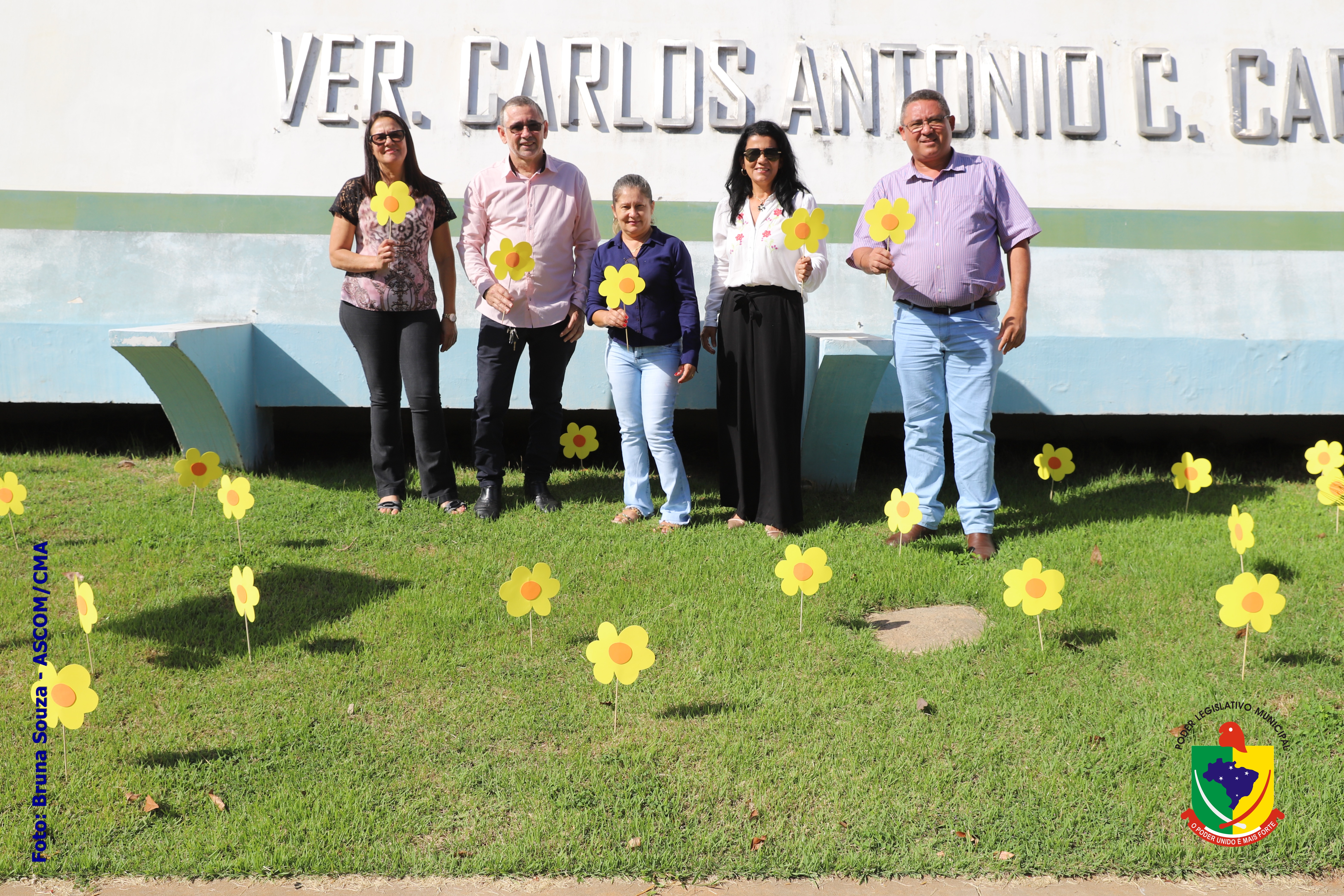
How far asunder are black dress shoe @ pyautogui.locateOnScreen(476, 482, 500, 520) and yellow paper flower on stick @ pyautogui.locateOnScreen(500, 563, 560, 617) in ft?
4.61

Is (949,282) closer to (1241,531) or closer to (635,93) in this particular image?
(1241,531)

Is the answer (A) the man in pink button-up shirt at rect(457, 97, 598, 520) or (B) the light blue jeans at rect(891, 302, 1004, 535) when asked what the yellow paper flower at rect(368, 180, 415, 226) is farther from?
(B) the light blue jeans at rect(891, 302, 1004, 535)

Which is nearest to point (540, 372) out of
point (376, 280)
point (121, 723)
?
point (376, 280)

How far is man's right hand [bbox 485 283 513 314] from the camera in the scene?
4.88 m

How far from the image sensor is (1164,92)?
6.59m

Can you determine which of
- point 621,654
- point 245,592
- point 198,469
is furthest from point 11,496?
point 621,654

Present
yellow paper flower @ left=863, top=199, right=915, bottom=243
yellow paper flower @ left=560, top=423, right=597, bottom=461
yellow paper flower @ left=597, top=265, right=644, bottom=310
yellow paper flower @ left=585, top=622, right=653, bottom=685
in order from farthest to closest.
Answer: yellow paper flower @ left=560, top=423, right=597, bottom=461 < yellow paper flower @ left=597, top=265, right=644, bottom=310 < yellow paper flower @ left=863, top=199, right=915, bottom=243 < yellow paper flower @ left=585, top=622, right=653, bottom=685

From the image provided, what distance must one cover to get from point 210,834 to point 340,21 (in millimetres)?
5538

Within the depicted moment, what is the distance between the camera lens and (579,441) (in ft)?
20.2

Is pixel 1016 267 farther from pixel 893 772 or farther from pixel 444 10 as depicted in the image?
pixel 444 10

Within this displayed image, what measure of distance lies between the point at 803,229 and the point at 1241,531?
2241 millimetres

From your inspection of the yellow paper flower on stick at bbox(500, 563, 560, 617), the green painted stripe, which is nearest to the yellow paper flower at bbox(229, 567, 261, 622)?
the yellow paper flower on stick at bbox(500, 563, 560, 617)

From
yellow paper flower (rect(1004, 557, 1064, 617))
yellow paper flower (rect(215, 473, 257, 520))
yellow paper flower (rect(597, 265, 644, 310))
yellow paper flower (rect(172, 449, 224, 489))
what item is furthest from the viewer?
yellow paper flower (rect(172, 449, 224, 489))

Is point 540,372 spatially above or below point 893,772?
above
